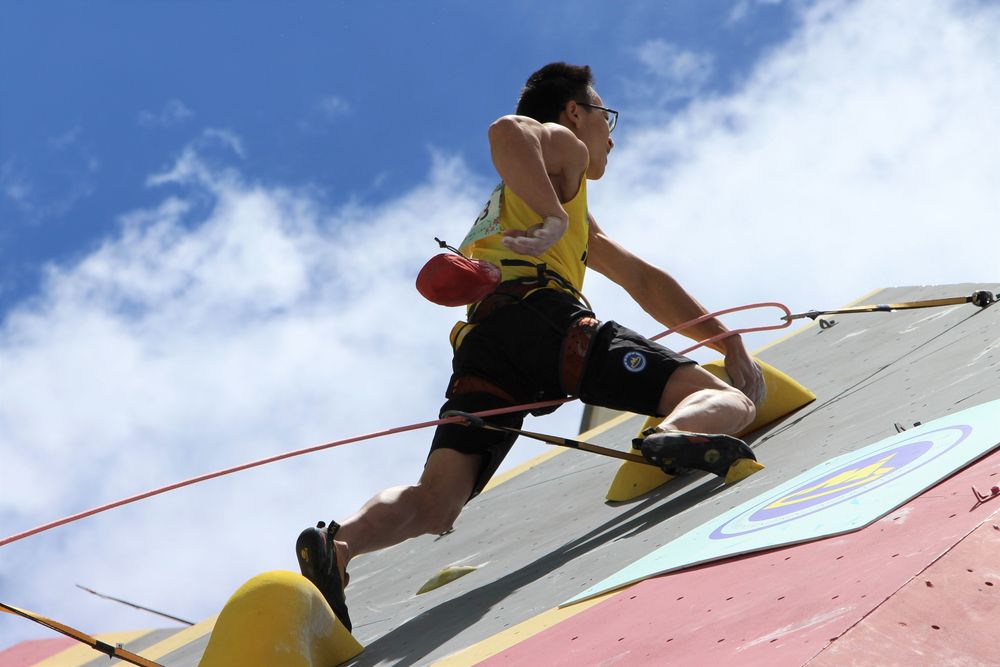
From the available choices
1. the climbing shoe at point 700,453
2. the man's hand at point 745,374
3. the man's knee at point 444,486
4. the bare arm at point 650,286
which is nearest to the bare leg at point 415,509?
the man's knee at point 444,486

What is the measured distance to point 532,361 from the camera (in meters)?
2.91

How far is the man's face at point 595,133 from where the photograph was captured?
3404 mm

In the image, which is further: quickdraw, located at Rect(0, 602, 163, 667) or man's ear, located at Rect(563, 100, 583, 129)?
man's ear, located at Rect(563, 100, 583, 129)

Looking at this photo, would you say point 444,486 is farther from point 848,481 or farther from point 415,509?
point 848,481

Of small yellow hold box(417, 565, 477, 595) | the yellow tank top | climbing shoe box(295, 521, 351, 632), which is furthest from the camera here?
small yellow hold box(417, 565, 477, 595)

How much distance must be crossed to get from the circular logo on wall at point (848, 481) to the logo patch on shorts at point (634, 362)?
0.74 metres

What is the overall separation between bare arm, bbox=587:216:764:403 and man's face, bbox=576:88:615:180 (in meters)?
0.26

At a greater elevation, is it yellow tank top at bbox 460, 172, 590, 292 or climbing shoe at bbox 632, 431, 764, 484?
yellow tank top at bbox 460, 172, 590, 292

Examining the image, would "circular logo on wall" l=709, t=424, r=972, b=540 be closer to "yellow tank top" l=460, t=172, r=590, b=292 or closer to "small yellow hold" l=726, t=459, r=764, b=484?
"small yellow hold" l=726, t=459, r=764, b=484

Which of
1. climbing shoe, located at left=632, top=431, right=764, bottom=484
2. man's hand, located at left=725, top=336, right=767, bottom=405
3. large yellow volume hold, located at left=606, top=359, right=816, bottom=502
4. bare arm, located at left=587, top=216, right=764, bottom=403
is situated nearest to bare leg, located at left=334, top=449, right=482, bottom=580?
climbing shoe, located at left=632, top=431, right=764, bottom=484

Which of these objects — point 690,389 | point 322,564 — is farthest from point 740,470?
point 322,564

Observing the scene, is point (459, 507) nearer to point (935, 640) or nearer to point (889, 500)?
point (889, 500)

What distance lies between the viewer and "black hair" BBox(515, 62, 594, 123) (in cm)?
339

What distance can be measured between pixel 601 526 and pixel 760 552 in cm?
122
